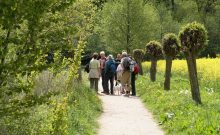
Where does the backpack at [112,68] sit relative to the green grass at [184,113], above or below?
above

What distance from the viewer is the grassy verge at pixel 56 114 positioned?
20.6ft

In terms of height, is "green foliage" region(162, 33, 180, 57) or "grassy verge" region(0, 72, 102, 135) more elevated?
"green foliage" region(162, 33, 180, 57)

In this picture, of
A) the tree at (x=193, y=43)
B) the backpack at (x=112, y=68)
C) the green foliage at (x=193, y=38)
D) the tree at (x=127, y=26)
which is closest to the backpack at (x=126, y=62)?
the backpack at (x=112, y=68)

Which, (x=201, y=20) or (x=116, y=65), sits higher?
(x=201, y=20)

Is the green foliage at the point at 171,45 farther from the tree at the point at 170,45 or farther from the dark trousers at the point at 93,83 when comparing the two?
the dark trousers at the point at 93,83

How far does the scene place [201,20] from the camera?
210ft

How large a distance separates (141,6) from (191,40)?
3008cm

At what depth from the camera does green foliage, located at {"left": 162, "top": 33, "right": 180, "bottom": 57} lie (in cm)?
2019

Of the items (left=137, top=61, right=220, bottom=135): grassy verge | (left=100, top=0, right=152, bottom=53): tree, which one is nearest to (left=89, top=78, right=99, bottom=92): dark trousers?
(left=137, top=61, right=220, bottom=135): grassy verge

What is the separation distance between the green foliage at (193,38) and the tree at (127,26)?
92.4 ft

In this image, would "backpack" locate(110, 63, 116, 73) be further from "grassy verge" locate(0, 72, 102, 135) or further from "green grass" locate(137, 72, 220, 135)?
"grassy verge" locate(0, 72, 102, 135)

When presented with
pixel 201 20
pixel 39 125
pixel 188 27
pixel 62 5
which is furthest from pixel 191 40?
pixel 201 20

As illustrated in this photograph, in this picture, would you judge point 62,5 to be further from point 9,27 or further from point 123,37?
point 123,37

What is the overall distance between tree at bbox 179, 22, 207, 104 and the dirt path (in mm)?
1708
